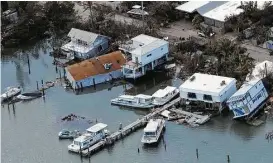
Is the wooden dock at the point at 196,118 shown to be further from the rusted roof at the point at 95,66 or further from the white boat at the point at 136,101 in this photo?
the rusted roof at the point at 95,66

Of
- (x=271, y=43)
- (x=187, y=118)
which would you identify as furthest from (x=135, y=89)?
(x=271, y=43)

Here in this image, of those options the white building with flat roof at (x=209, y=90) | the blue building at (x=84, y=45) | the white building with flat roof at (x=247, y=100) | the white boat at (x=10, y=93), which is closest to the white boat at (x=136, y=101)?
the white building with flat roof at (x=209, y=90)

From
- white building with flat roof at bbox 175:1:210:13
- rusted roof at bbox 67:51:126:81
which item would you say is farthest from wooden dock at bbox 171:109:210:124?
white building with flat roof at bbox 175:1:210:13

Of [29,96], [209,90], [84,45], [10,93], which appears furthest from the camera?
[84,45]

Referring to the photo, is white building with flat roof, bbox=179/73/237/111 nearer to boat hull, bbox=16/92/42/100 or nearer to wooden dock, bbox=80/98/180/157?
wooden dock, bbox=80/98/180/157

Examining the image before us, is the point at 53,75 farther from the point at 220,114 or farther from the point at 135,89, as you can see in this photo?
the point at 220,114

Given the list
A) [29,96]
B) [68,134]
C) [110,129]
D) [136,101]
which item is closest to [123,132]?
[110,129]

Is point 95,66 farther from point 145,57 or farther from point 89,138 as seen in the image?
point 89,138
